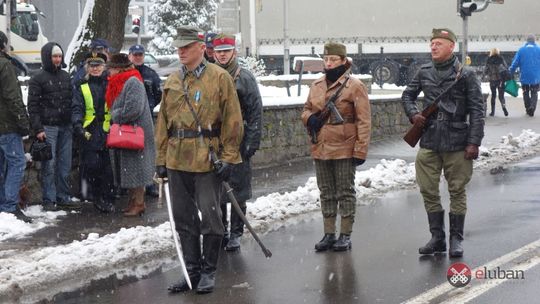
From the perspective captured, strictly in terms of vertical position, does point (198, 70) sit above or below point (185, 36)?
below

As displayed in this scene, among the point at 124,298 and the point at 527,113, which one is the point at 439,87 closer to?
the point at 124,298

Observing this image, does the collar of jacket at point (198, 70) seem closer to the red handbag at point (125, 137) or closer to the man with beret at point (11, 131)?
the red handbag at point (125, 137)

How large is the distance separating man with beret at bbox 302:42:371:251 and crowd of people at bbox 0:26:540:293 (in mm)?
11

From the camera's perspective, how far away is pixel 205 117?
7.20 m

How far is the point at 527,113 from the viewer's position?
21.7 meters

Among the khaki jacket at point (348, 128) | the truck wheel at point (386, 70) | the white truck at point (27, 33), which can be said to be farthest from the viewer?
the truck wheel at point (386, 70)

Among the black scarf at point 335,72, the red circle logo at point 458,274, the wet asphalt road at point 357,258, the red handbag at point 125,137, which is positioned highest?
the black scarf at point 335,72

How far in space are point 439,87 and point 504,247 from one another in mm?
1520

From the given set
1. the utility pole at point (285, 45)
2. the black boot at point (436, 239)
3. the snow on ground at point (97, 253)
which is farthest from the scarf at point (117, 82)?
the utility pole at point (285, 45)

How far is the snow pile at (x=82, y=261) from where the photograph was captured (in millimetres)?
7441

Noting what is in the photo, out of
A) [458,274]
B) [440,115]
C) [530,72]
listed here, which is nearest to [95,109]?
[440,115]

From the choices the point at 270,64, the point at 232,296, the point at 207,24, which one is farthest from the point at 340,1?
the point at 232,296

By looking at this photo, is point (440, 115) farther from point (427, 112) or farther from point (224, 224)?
point (224, 224)

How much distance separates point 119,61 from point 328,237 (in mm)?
3124
